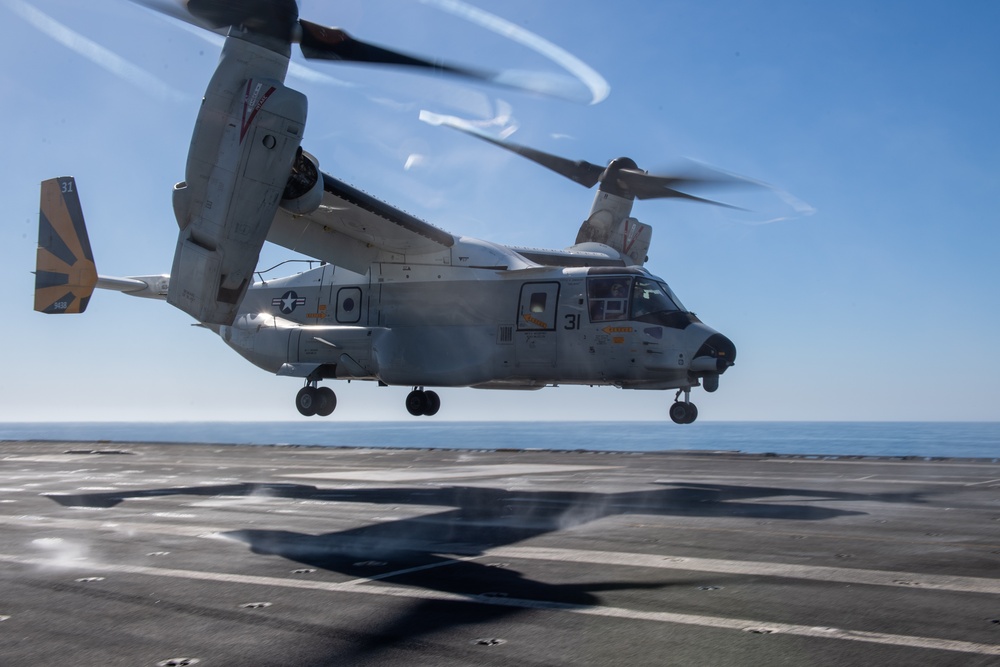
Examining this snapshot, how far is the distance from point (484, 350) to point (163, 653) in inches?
637

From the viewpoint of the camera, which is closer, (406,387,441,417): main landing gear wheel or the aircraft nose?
the aircraft nose

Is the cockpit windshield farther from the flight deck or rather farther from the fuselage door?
the flight deck

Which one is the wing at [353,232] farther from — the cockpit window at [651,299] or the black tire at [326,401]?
the cockpit window at [651,299]

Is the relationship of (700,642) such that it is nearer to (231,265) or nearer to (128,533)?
(128,533)

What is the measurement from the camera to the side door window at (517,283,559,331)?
20828 mm

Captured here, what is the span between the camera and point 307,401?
23.9 metres

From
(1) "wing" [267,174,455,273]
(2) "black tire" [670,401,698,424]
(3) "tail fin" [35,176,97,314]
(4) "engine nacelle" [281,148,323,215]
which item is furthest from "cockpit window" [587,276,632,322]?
(3) "tail fin" [35,176,97,314]

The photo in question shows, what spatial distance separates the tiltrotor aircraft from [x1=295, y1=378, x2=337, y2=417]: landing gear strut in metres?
0.05

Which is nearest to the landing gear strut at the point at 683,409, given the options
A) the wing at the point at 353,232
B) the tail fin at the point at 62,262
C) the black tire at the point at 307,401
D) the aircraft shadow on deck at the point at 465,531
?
the aircraft shadow on deck at the point at 465,531

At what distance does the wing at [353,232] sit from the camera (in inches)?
829

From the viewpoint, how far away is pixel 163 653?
5582 mm

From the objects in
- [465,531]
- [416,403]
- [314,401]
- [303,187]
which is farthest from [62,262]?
[465,531]

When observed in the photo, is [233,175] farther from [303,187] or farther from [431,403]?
[431,403]

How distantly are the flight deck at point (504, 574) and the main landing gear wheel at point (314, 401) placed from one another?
21.4 ft
